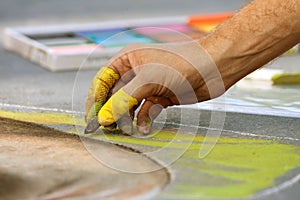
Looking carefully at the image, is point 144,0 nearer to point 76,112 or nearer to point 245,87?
point 245,87

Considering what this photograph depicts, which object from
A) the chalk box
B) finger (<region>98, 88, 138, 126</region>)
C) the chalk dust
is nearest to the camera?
the chalk dust

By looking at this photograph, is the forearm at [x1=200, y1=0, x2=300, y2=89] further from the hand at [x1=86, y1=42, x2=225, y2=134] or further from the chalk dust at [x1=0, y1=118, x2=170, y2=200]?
the chalk dust at [x1=0, y1=118, x2=170, y2=200]

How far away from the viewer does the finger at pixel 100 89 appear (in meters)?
2.67

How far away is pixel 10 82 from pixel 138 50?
1084 mm

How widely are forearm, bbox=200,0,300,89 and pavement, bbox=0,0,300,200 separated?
283 mm

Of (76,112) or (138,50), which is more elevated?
(138,50)

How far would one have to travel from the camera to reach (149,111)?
107 inches

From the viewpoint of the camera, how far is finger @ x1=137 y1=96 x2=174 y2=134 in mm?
2703

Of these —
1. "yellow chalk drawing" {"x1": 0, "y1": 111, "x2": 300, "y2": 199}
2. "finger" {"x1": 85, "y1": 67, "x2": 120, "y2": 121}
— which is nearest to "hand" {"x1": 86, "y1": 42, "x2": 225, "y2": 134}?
"finger" {"x1": 85, "y1": 67, "x2": 120, "y2": 121}

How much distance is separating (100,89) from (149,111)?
0.20m

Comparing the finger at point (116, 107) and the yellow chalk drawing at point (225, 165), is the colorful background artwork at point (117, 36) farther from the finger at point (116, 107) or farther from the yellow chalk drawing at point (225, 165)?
the finger at point (116, 107)

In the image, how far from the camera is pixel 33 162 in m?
2.43

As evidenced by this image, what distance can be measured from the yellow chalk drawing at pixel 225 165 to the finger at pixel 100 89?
0.10 m

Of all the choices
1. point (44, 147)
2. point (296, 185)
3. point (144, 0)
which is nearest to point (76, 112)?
point (44, 147)
